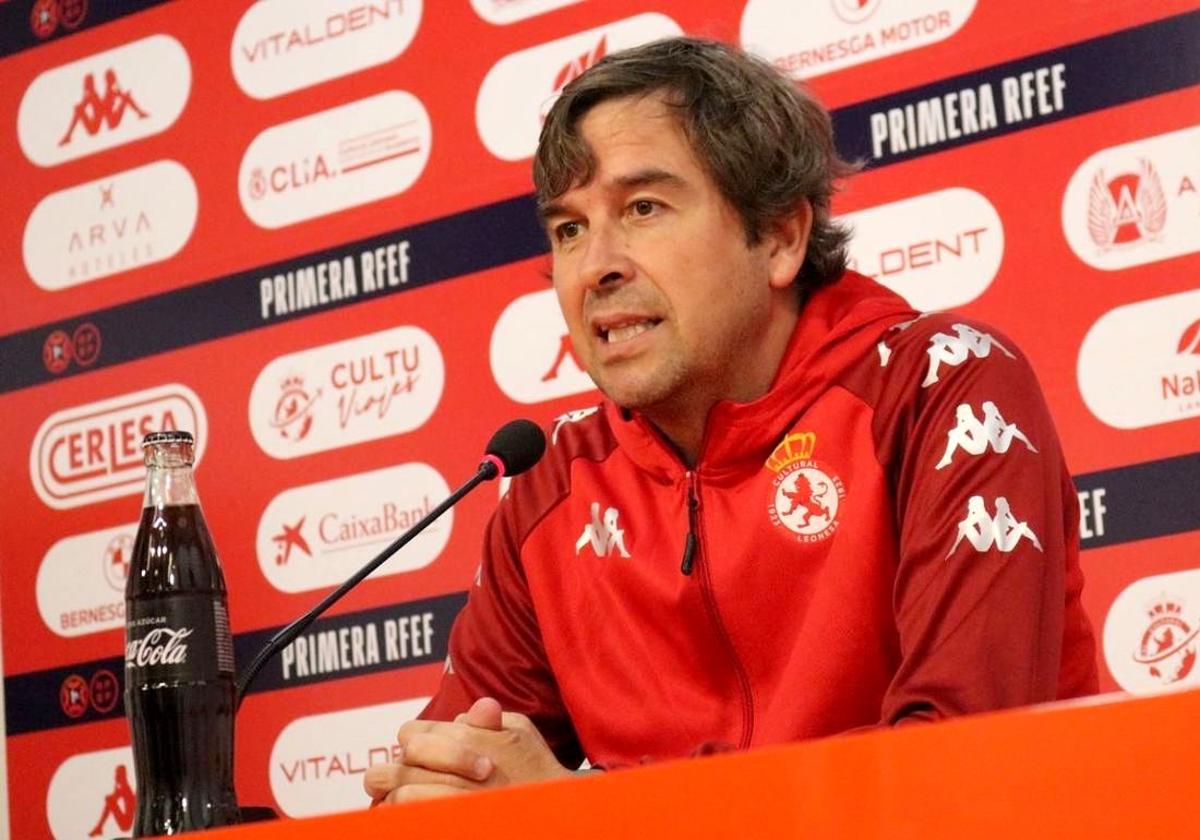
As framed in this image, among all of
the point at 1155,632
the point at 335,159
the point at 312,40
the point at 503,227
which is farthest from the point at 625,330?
the point at 312,40

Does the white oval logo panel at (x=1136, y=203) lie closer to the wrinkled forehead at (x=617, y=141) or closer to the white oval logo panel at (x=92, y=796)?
the wrinkled forehead at (x=617, y=141)

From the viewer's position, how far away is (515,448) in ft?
6.01

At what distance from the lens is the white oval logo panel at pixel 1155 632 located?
2289 millimetres

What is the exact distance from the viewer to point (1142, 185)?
239 cm

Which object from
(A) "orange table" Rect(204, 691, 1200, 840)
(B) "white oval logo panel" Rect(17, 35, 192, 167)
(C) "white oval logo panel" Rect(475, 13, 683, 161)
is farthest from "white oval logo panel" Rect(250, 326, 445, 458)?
(A) "orange table" Rect(204, 691, 1200, 840)

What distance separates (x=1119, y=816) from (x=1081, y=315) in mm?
1739

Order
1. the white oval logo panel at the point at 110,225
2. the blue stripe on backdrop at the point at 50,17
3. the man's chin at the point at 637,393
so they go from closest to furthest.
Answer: the man's chin at the point at 637,393 < the white oval logo panel at the point at 110,225 < the blue stripe on backdrop at the point at 50,17

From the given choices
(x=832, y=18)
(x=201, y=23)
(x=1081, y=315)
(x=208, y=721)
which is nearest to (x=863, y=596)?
(x=208, y=721)

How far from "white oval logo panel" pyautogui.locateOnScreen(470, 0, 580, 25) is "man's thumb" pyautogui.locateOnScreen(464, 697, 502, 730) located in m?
1.70

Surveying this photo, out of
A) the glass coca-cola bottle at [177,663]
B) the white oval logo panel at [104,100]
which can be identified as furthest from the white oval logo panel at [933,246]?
the white oval logo panel at [104,100]

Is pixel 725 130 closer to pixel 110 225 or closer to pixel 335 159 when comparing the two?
pixel 335 159

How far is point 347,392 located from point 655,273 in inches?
51.3

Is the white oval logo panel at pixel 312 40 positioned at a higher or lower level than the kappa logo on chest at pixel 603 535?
higher

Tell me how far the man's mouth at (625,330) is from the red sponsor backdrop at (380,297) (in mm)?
736
